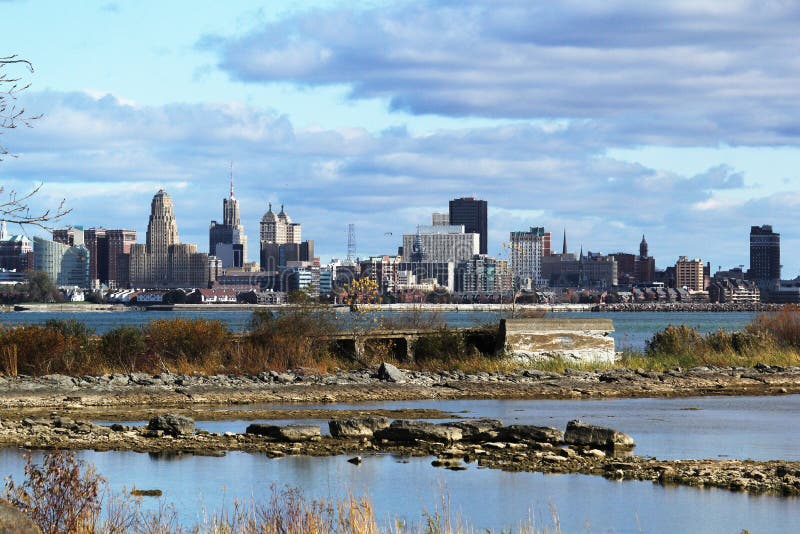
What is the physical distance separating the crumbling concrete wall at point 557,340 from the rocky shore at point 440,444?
1783cm

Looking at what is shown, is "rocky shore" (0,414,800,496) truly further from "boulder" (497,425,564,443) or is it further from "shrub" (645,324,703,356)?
"shrub" (645,324,703,356)

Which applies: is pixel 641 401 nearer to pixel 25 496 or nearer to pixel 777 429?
pixel 777 429

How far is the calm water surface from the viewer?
1639 centimetres

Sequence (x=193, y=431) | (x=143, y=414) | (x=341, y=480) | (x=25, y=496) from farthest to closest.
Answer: (x=143, y=414), (x=193, y=431), (x=341, y=480), (x=25, y=496)

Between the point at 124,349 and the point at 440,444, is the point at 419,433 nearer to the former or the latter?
the point at 440,444

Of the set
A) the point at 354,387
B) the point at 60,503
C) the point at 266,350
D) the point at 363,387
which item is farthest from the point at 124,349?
the point at 60,503

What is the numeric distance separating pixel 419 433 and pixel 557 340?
20.1 metres

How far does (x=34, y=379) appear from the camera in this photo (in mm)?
34219

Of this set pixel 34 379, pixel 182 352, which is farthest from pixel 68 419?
pixel 182 352

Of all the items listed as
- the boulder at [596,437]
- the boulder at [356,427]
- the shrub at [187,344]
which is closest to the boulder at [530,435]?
the boulder at [596,437]

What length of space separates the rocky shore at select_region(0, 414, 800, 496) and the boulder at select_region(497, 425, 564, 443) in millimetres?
17

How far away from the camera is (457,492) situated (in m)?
18.3

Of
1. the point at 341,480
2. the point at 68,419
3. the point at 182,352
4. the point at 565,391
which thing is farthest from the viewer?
the point at 182,352

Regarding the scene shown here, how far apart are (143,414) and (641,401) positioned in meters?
13.3
